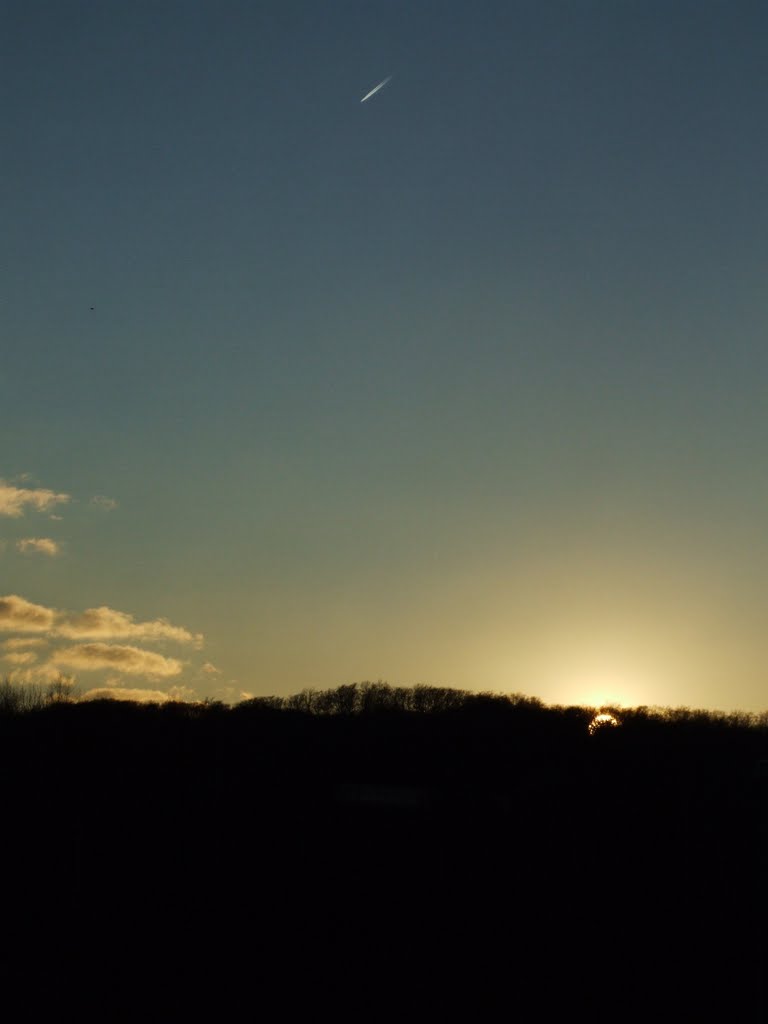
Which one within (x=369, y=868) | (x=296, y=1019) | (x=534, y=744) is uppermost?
(x=534, y=744)

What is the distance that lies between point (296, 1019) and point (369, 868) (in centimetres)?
579

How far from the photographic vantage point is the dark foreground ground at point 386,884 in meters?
18.6

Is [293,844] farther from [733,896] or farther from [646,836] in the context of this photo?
[733,896]

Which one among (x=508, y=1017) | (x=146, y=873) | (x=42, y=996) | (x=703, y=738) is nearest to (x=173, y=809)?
(x=146, y=873)

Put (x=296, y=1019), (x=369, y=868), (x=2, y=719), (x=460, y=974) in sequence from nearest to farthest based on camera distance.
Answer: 1. (x=296, y=1019)
2. (x=460, y=974)
3. (x=369, y=868)
4. (x=2, y=719)

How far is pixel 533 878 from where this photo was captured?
21828mm

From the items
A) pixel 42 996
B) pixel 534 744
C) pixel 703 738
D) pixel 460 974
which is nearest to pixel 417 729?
pixel 534 744

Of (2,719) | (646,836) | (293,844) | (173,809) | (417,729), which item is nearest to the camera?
(646,836)

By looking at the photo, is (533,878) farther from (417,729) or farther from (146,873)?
(417,729)

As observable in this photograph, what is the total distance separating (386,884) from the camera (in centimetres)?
2278

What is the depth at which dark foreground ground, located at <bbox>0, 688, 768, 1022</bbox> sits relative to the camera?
18.6 meters

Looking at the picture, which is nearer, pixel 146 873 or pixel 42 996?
pixel 42 996

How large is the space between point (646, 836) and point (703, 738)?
14347 mm

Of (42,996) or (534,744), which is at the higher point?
(534,744)
